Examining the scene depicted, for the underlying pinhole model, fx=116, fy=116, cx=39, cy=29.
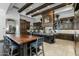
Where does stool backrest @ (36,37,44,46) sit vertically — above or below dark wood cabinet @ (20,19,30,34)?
below

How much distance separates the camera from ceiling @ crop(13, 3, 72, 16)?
2342mm

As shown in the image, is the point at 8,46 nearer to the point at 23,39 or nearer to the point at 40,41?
the point at 23,39

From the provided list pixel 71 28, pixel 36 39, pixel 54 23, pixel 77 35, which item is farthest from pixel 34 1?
pixel 77 35

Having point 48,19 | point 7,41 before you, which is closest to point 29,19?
point 48,19

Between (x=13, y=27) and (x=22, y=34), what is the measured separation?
0.23 m

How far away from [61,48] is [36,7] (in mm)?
978

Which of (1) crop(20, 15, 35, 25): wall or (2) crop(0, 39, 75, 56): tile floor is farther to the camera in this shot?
(1) crop(20, 15, 35, 25): wall

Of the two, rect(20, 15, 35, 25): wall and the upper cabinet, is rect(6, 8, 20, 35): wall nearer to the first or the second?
rect(20, 15, 35, 25): wall

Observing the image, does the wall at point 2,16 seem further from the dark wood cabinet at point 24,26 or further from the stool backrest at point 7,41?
the dark wood cabinet at point 24,26

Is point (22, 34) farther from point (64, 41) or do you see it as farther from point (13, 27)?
point (64, 41)

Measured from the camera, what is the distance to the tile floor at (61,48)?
2301mm

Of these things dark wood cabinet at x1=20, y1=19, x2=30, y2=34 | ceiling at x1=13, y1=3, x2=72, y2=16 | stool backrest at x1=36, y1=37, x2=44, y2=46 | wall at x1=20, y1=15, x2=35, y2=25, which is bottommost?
stool backrest at x1=36, y1=37, x2=44, y2=46

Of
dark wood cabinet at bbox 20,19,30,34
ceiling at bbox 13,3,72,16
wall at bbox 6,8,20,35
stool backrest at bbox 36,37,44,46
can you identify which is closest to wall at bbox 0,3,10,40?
wall at bbox 6,8,20,35

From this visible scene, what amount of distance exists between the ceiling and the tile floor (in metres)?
0.67
